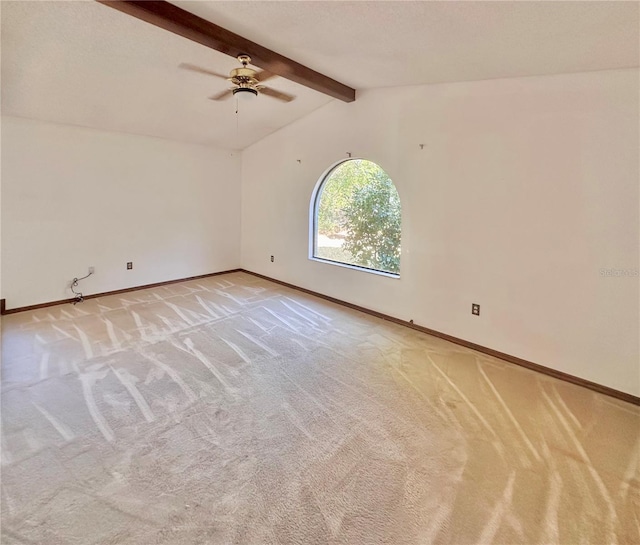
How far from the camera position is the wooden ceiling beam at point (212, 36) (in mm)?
2146

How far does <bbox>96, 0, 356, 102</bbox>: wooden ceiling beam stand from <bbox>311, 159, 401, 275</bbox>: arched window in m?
1.22

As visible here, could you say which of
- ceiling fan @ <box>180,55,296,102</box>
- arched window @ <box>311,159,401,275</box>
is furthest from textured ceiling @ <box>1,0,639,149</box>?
arched window @ <box>311,159,401,275</box>

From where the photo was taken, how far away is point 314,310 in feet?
14.1

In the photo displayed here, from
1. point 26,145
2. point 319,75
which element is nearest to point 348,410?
point 319,75

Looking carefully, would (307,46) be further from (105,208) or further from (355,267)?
(105,208)

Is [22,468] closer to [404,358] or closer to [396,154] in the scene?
[404,358]

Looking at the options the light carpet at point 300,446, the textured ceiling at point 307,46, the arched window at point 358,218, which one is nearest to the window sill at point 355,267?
the arched window at point 358,218

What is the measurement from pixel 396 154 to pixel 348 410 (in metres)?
2.74

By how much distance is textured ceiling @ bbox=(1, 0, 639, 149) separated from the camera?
193cm

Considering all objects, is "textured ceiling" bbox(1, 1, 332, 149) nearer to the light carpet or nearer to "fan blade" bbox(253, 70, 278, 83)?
"fan blade" bbox(253, 70, 278, 83)

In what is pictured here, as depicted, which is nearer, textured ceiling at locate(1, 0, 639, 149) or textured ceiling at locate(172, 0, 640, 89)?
textured ceiling at locate(172, 0, 640, 89)

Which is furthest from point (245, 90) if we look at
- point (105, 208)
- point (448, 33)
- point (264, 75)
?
point (105, 208)

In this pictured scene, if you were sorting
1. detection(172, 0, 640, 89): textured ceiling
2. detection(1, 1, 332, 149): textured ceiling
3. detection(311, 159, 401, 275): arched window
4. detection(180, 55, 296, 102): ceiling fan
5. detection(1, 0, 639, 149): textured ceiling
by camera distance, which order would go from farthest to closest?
detection(311, 159, 401, 275): arched window, detection(180, 55, 296, 102): ceiling fan, detection(1, 1, 332, 149): textured ceiling, detection(1, 0, 639, 149): textured ceiling, detection(172, 0, 640, 89): textured ceiling

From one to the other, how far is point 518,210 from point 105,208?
4960mm
